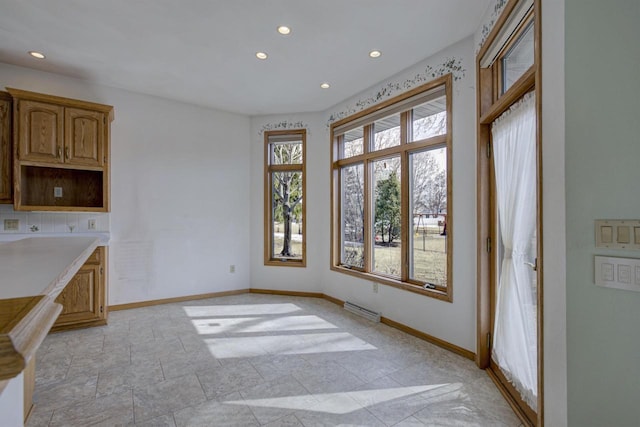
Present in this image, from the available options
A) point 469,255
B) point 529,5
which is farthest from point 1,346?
point 469,255

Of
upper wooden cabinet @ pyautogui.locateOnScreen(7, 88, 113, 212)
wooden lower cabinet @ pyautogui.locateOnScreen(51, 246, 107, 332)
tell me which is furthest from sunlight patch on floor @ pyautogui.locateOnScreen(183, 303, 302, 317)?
upper wooden cabinet @ pyautogui.locateOnScreen(7, 88, 113, 212)

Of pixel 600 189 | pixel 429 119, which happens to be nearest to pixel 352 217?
pixel 429 119

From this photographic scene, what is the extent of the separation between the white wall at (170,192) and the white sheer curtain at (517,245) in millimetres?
3680

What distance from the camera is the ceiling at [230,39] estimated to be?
2.44m

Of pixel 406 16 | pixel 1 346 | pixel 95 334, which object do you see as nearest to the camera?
pixel 1 346

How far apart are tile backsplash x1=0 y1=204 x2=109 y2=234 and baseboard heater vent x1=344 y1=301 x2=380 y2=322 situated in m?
3.14

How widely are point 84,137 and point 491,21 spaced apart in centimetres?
403

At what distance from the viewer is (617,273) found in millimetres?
1230

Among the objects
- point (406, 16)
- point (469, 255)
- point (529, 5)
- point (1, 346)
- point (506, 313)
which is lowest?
point (506, 313)

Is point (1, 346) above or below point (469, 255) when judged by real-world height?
above

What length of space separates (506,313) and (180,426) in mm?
2230

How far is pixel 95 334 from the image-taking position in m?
3.26

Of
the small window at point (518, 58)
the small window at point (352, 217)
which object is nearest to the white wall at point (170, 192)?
the small window at point (352, 217)

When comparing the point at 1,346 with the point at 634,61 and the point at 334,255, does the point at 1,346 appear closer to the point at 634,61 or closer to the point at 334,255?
the point at 634,61
